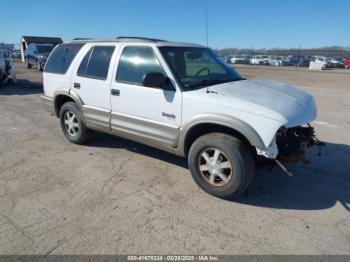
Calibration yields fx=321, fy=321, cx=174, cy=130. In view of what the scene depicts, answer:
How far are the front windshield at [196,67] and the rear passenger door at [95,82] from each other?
102 cm

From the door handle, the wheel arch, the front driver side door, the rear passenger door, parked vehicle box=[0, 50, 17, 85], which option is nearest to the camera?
the front driver side door

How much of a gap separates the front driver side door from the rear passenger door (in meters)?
0.19

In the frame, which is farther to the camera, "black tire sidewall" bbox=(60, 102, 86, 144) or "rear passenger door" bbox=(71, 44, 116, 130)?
"black tire sidewall" bbox=(60, 102, 86, 144)

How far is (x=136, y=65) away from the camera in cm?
451

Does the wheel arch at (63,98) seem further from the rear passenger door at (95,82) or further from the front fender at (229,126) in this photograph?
the front fender at (229,126)

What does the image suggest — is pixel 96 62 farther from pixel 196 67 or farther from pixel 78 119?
pixel 196 67

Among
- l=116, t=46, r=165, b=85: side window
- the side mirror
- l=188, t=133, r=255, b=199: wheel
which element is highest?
l=116, t=46, r=165, b=85: side window

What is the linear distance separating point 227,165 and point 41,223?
211 centimetres

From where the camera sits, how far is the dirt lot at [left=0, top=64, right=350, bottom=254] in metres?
3.00

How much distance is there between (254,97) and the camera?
3748mm

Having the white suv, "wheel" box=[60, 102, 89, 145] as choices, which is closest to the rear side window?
the white suv

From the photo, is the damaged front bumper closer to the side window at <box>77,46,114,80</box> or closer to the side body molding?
the side body molding

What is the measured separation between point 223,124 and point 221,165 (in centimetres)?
51

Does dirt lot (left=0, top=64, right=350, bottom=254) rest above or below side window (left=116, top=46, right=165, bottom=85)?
below
